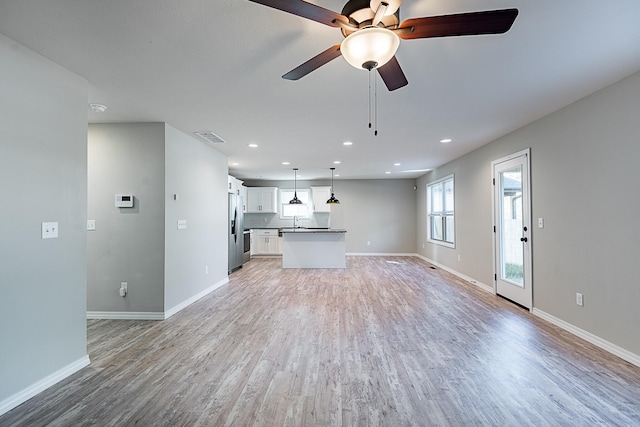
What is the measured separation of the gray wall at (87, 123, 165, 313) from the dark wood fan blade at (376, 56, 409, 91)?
3.00 metres

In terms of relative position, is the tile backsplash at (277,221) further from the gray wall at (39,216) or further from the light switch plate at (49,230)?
the light switch plate at (49,230)

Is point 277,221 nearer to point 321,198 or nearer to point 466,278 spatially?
point 321,198

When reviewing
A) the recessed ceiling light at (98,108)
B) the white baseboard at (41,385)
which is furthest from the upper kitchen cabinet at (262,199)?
the white baseboard at (41,385)

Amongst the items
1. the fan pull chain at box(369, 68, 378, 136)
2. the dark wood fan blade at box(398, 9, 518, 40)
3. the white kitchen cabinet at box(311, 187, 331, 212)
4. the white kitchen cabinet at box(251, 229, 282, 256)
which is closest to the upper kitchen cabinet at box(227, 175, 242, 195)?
the white kitchen cabinet at box(251, 229, 282, 256)

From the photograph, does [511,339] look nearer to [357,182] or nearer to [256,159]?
[256,159]

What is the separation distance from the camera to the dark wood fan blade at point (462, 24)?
4.32 ft

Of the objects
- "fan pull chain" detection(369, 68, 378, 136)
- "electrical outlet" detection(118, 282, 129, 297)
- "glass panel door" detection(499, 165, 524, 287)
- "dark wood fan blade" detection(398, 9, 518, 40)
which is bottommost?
"electrical outlet" detection(118, 282, 129, 297)

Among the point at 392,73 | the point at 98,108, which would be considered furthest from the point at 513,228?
the point at 98,108

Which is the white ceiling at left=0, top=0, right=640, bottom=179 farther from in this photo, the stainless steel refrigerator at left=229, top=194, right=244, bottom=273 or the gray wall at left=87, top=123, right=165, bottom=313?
the stainless steel refrigerator at left=229, top=194, right=244, bottom=273

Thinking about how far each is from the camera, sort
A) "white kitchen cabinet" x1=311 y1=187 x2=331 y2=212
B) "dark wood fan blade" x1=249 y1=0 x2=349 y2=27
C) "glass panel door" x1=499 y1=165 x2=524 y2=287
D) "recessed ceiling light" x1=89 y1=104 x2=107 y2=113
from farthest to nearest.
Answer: "white kitchen cabinet" x1=311 y1=187 x2=331 y2=212
"glass panel door" x1=499 y1=165 x2=524 y2=287
"recessed ceiling light" x1=89 y1=104 x2=107 y2=113
"dark wood fan blade" x1=249 y1=0 x2=349 y2=27

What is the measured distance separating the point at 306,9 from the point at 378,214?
330 inches

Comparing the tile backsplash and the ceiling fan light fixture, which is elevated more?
the ceiling fan light fixture

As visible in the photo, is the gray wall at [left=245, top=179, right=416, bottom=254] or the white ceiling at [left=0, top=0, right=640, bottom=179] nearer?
the white ceiling at [left=0, top=0, right=640, bottom=179]

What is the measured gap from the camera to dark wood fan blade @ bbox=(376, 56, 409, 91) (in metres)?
1.72
